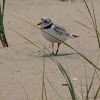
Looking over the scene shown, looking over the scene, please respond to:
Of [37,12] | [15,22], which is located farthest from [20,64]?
[37,12]

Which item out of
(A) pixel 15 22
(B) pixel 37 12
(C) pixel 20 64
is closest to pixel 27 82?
(C) pixel 20 64

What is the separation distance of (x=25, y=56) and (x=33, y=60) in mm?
363

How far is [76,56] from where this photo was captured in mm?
6793

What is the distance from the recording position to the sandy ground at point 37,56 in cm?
491

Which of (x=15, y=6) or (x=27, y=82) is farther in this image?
(x=15, y=6)

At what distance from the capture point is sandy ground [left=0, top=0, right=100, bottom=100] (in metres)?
4.91

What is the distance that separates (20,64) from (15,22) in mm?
3758

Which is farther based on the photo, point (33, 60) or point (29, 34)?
point (29, 34)

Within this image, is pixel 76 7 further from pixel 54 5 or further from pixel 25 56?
pixel 25 56

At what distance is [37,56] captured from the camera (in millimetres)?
6902

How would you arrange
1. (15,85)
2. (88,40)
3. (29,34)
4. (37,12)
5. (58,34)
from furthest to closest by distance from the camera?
(37,12), (29,34), (88,40), (58,34), (15,85)

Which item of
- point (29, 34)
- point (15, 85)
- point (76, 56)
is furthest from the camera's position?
point (29, 34)

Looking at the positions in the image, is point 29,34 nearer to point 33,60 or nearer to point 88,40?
point 88,40

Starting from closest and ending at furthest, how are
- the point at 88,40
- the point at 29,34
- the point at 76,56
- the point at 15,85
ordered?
the point at 15,85, the point at 76,56, the point at 88,40, the point at 29,34
